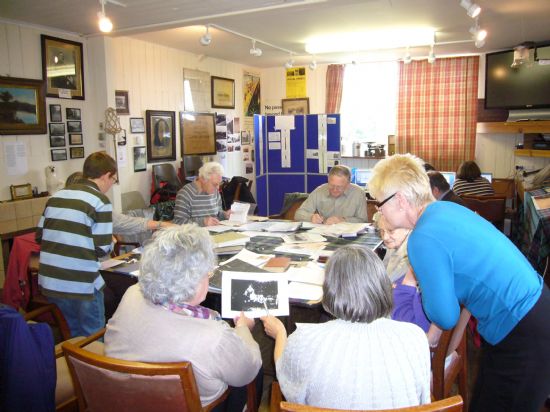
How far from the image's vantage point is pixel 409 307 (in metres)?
1.85

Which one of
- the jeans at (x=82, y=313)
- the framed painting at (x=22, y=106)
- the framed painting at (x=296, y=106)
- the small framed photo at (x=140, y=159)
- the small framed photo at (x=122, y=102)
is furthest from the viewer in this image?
the framed painting at (x=296, y=106)

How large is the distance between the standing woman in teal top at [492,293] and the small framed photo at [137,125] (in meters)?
4.96

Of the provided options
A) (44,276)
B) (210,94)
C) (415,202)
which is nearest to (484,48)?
(210,94)

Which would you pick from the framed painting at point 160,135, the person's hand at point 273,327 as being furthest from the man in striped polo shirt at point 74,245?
the framed painting at point 160,135

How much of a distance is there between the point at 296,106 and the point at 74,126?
4327 millimetres

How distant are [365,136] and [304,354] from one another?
23.9 feet

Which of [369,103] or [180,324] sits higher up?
[369,103]

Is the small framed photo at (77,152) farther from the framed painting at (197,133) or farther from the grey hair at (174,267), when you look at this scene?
the grey hair at (174,267)

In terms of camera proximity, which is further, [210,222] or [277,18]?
[277,18]

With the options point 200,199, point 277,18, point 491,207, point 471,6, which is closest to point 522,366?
point 200,199

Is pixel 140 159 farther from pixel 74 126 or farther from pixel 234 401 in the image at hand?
pixel 234 401

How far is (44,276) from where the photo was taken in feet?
8.59

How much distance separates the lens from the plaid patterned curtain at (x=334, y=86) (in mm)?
8008

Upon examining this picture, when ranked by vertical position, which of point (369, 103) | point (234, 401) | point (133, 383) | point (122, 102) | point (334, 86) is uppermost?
point (334, 86)
